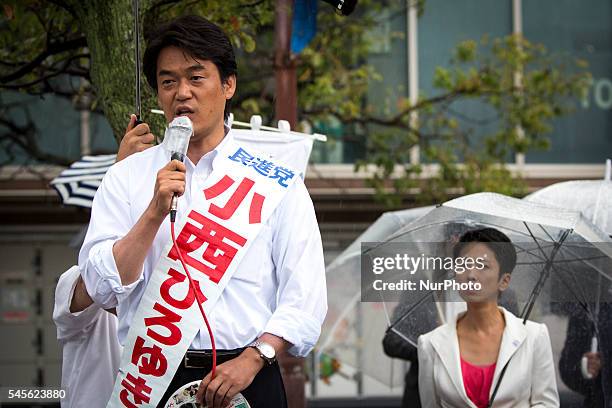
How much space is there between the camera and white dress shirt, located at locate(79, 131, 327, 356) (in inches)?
126

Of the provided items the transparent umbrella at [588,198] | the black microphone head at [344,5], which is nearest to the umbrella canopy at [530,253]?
the transparent umbrella at [588,198]

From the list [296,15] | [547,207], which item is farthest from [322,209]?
[547,207]

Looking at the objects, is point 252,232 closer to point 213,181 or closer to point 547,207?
point 213,181

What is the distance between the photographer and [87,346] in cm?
390

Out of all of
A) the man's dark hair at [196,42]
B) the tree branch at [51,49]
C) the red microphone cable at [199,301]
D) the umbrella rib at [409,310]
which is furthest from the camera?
the tree branch at [51,49]

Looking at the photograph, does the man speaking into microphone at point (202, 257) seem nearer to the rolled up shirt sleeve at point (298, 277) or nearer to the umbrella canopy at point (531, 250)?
the rolled up shirt sleeve at point (298, 277)

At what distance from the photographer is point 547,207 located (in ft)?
16.5

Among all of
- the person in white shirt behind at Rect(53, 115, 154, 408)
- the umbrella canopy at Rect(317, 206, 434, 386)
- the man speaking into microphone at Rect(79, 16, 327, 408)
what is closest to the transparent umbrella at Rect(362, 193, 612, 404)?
the umbrella canopy at Rect(317, 206, 434, 386)

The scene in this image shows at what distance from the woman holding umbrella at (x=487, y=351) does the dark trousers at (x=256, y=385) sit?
5.10ft

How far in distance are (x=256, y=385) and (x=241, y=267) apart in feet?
1.12

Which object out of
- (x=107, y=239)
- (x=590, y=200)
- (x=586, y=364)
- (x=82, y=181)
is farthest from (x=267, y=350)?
(x=82, y=181)

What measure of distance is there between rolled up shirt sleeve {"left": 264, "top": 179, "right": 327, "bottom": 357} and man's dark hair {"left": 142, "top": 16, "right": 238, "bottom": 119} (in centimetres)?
44

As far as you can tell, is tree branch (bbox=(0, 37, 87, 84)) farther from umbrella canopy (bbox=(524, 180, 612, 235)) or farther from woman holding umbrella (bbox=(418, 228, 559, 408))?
umbrella canopy (bbox=(524, 180, 612, 235))

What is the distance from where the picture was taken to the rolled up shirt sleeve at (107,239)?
3.16 m
